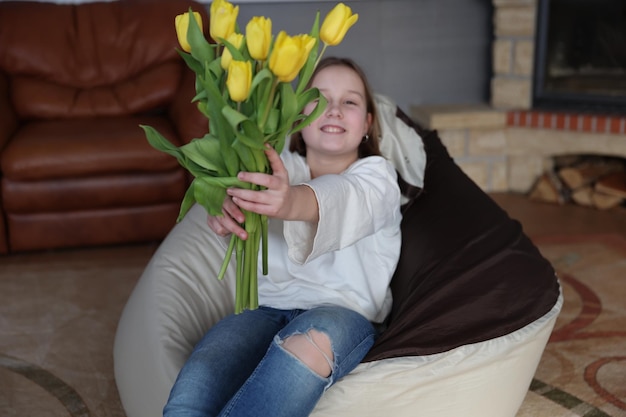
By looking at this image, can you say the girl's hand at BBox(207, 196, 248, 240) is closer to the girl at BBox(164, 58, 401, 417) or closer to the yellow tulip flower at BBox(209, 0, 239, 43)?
the girl at BBox(164, 58, 401, 417)

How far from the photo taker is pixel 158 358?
177 cm

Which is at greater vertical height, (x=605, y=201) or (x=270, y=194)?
(x=270, y=194)

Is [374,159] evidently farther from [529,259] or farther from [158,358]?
[158,358]

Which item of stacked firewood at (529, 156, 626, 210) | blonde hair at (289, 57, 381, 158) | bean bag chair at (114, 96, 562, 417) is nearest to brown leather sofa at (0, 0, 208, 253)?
bean bag chair at (114, 96, 562, 417)

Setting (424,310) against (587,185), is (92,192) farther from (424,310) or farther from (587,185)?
(587,185)

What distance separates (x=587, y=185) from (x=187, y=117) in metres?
1.93

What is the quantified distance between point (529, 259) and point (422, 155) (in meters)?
0.44

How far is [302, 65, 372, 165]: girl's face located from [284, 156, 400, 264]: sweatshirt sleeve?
86 mm

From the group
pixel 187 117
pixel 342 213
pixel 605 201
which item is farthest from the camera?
pixel 605 201

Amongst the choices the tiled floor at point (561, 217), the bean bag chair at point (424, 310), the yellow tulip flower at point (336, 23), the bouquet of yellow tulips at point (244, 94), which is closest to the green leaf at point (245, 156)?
the bouquet of yellow tulips at point (244, 94)

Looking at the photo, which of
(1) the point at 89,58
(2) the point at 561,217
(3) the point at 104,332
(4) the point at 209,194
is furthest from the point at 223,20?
(2) the point at 561,217

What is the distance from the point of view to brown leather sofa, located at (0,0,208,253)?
312 cm

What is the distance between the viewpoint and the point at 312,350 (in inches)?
60.6

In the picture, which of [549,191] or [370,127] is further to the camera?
[549,191]
